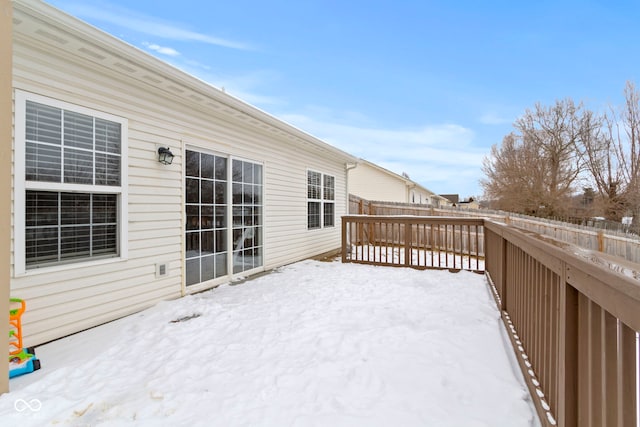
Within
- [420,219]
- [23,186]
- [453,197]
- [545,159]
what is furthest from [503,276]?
[453,197]

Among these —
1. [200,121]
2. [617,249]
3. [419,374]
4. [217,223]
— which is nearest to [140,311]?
[217,223]

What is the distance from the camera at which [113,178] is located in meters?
3.46

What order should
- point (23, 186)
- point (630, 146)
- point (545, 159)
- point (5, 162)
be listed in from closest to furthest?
1. point (5, 162)
2. point (23, 186)
3. point (630, 146)
4. point (545, 159)

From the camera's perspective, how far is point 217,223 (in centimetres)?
495

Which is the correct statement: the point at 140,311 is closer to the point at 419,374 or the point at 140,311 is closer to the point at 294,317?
the point at 294,317

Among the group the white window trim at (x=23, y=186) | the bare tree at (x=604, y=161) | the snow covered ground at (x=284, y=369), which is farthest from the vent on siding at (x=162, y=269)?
the bare tree at (x=604, y=161)

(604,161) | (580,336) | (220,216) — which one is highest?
(604,161)

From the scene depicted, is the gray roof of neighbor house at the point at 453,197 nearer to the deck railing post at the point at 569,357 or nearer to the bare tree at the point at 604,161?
the bare tree at the point at 604,161

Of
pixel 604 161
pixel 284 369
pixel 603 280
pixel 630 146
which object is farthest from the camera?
pixel 604 161

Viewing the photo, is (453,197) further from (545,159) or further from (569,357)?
(569,357)

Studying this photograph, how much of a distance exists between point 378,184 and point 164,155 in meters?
13.7

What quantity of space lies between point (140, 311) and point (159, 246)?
78 cm

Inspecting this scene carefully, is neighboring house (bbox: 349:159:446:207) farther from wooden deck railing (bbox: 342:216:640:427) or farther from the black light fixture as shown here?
wooden deck railing (bbox: 342:216:640:427)

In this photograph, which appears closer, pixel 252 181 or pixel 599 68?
pixel 252 181
